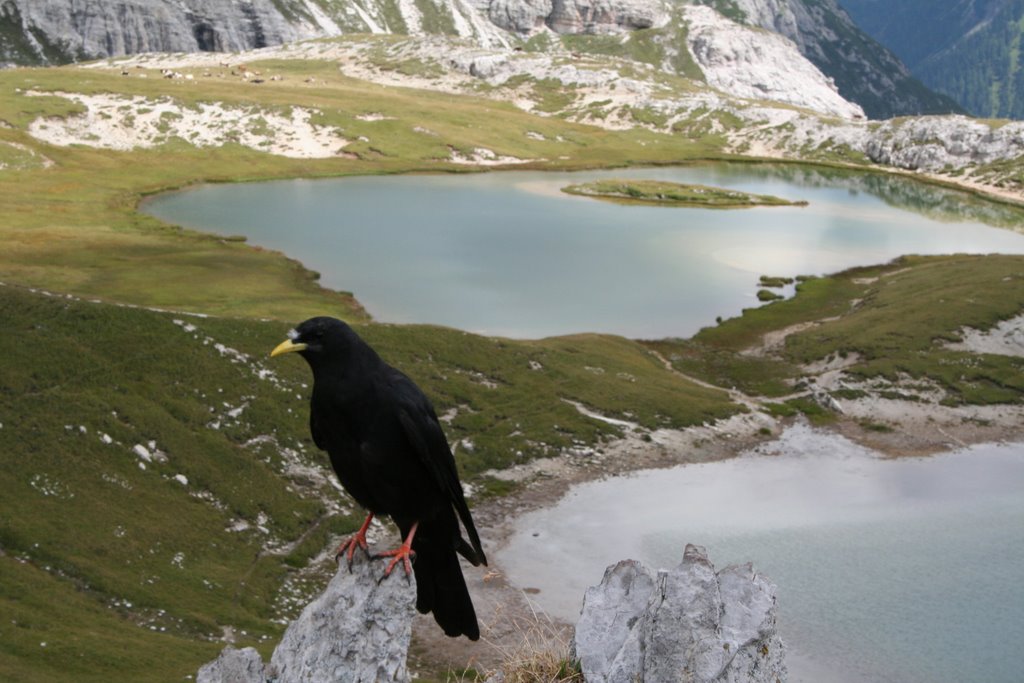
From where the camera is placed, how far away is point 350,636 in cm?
1208

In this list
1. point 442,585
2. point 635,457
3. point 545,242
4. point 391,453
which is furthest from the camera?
point 545,242

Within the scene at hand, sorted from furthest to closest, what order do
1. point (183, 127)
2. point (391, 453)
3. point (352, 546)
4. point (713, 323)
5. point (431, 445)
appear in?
point (183, 127) < point (713, 323) < point (352, 546) < point (431, 445) < point (391, 453)

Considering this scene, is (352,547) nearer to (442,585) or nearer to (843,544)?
(442,585)

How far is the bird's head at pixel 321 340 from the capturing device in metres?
10.3

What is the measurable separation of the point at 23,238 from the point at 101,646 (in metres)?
72.0

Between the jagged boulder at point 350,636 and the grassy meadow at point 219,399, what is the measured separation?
32.5ft

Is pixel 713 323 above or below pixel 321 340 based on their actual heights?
below

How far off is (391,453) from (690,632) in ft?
17.9

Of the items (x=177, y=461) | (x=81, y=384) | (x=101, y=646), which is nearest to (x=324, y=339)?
(x=101, y=646)

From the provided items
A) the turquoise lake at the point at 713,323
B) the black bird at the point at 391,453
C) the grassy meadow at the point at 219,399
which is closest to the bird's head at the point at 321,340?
the black bird at the point at 391,453

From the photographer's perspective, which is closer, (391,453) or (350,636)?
(391,453)

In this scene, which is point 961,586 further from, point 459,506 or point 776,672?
point 459,506

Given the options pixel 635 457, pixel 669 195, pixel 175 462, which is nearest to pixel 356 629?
pixel 175 462

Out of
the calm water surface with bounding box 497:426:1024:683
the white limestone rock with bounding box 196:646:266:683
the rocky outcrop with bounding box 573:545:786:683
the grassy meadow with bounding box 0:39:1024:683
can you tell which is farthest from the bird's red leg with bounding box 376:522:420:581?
the calm water surface with bounding box 497:426:1024:683
